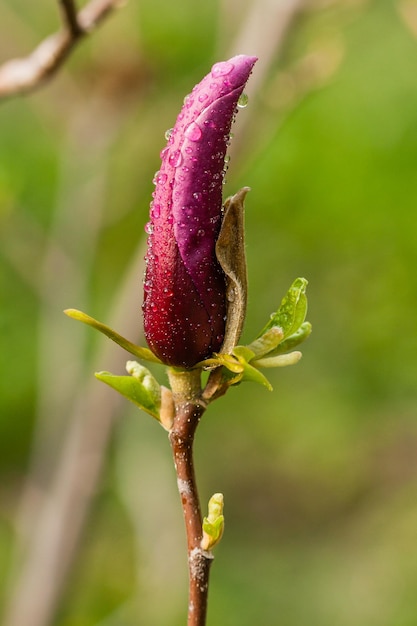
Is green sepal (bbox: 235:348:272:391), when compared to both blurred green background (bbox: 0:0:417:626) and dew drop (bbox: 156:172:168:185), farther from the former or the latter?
blurred green background (bbox: 0:0:417:626)

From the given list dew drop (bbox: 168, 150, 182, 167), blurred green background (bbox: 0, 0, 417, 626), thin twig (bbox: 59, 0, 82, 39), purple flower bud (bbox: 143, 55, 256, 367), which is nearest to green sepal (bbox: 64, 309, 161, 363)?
purple flower bud (bbox: 143, 55, 256, 367)

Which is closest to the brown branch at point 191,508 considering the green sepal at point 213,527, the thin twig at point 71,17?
the green sepal at point 213,527

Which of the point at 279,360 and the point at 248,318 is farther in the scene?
the point at 248,318

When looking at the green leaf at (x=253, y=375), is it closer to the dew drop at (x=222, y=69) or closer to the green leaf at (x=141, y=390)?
the green leaf at (x=141, y=390)

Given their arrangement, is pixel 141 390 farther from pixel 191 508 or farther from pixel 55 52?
pixel 55 52

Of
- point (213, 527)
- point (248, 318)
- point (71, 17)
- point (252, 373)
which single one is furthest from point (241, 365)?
point (248, 318)
